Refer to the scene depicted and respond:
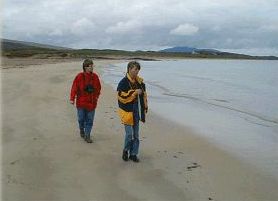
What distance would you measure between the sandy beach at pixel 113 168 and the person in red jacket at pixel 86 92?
0.48 m

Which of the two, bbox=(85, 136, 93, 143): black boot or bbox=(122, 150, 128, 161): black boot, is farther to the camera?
bbox=(85, 136, 93, 143): black boot

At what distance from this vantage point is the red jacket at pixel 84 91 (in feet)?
28.0

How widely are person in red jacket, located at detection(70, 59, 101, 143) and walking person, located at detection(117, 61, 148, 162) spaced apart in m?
1.25

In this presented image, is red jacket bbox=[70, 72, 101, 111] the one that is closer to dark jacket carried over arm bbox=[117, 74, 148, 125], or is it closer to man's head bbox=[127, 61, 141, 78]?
dark jacket carried over arm bbox=[117, 74, 148, 125]

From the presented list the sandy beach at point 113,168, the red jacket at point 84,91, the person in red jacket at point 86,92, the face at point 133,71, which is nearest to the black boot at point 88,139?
the person in red jacket at point 86,92

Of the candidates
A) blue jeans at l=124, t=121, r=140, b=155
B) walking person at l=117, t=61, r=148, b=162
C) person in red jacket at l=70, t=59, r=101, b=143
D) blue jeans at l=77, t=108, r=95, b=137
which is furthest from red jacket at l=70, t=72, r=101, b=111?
blue jeans at l=124, t=121, r=140, b=155

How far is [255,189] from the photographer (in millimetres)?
6508

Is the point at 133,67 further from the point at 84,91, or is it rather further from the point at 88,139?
the point at 88,139

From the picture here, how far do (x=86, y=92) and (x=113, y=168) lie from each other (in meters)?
2.07

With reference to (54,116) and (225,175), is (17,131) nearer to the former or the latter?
(54,116)

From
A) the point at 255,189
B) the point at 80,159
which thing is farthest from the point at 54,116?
the point at 255,189

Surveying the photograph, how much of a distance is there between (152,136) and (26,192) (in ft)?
14.3

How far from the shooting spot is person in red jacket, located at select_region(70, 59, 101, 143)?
8.51 m

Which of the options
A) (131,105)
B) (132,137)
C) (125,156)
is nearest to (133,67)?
(131,105)
